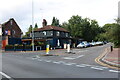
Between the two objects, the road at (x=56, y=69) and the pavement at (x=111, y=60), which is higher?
the pavement at (x=111, y=60)

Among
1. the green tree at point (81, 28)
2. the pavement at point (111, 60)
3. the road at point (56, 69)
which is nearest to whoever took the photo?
the road at point (56, 69)

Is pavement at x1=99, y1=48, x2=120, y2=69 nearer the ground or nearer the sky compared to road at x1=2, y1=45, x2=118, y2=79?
nearer the sky

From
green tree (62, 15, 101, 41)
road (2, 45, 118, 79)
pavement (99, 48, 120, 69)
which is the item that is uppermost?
green tree (62, 15, 101, 41)

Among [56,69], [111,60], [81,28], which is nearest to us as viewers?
[56,69]

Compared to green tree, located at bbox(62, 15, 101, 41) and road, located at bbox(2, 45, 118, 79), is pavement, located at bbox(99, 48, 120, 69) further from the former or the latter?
green tree, located at bbox(62, 15, 101, 41)

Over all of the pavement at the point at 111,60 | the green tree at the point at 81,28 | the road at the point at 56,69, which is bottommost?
the road at the point at 56,69

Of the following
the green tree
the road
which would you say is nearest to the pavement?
the road

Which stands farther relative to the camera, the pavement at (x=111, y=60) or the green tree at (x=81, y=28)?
the green tree at (x=81, y=28)

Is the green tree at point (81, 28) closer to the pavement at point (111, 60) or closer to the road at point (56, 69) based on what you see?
the pavement at point (111, 60)

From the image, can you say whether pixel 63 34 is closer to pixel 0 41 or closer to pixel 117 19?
pixel 0 41

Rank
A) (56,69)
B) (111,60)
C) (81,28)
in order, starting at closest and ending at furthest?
(56,69)
(111,60)
(81,28)

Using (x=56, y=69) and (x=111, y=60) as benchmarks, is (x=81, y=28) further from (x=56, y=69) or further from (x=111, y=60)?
(x=56, y=69)

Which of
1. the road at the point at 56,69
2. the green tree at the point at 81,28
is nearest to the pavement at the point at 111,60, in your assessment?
the road at the point at 56,69

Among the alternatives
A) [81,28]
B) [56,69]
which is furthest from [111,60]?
[81,28]
